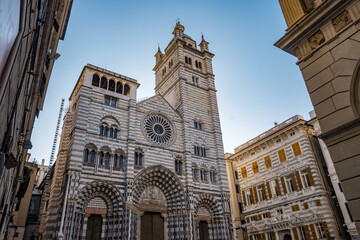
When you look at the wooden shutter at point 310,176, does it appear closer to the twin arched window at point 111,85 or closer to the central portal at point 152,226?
the central portal at point 152,226

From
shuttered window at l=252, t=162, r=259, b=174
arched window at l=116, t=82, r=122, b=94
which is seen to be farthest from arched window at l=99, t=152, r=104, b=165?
shuttered window at l=252, t=162, r=259, b=174

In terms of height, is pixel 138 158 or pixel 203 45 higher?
pixel 203 45

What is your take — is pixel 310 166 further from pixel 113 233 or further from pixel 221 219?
pixel 113 233

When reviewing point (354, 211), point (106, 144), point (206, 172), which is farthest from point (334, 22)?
point (206, 172)

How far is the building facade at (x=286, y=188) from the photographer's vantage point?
2313cm

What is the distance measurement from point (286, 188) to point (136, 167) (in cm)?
1523

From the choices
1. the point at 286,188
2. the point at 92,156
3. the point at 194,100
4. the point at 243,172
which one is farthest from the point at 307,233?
the point at 92,156

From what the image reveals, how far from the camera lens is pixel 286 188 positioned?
26203 mm

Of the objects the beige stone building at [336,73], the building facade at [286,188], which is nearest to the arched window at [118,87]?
the building facade at [286,188]

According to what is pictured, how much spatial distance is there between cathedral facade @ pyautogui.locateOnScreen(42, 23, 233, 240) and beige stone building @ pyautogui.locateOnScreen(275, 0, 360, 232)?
1661 cm

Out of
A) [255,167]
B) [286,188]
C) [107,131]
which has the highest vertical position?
[107,131]

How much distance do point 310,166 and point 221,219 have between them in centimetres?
979

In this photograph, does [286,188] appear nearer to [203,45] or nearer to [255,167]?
[255,167]

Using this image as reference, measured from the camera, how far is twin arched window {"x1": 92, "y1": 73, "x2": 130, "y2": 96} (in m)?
25.1
